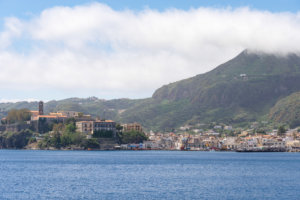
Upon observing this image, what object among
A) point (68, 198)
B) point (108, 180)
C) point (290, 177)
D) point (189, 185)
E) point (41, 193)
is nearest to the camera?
point (68, 198)

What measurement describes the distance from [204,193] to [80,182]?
2141cm

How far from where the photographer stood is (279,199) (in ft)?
214

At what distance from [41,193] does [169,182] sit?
21.9 meters

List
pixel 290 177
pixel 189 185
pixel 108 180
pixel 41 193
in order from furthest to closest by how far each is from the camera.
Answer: pixel 290 177 < pixel 108 180 < pixel 189 185 < pixel 41 193

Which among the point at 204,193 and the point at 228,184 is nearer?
the point at 204,193

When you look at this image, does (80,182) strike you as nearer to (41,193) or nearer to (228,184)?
(41,193)

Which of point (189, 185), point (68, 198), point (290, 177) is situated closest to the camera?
point (68, 198)

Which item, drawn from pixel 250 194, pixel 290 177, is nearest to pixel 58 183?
pixel 250 194

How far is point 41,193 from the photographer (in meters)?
68.5

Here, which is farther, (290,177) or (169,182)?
(290,177)

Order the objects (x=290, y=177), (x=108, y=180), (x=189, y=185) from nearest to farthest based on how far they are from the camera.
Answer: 1. (x=189, y=185)
2. (x=108, y=180)
3. (x=290, y=177)

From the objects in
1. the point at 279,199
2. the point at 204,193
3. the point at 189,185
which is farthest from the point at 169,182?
the point at 279,199

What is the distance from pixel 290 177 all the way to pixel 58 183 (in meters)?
41.6

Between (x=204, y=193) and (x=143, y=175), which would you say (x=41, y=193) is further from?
(x=143, y=175)
